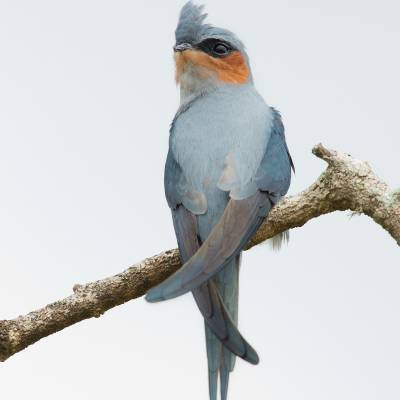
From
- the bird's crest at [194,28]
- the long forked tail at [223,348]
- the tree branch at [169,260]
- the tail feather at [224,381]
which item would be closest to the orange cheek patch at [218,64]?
the bird's crest at [194,28]

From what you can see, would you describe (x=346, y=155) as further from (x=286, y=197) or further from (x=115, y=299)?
(x=115, y=299)

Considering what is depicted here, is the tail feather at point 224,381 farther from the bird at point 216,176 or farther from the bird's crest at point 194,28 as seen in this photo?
the bird's crest at point 194,28

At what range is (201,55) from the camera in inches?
270

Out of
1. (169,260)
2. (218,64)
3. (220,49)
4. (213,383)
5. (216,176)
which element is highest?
(220,49)

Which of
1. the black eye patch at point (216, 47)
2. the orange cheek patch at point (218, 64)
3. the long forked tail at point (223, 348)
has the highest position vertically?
the black eye patch at point (216, 47)

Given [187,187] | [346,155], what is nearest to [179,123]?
[187,187]

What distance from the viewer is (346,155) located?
5734 millimetres

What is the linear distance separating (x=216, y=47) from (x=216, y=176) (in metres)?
1.61

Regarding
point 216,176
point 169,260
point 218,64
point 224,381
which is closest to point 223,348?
point 224,381

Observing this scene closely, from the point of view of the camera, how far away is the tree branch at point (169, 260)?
18.1 ft

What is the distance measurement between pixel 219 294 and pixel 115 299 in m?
0.69

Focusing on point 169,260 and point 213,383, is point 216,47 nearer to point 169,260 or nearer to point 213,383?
point 169,260

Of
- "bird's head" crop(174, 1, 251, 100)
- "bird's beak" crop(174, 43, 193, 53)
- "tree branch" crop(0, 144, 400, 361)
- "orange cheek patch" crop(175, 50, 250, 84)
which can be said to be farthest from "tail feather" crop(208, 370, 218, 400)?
"bird's beak" crop(174, 43, 193, 53)

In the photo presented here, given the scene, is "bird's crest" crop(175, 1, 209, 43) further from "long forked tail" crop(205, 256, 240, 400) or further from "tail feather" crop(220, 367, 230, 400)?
"tail feather" crop(220, 367, 230, 400)
